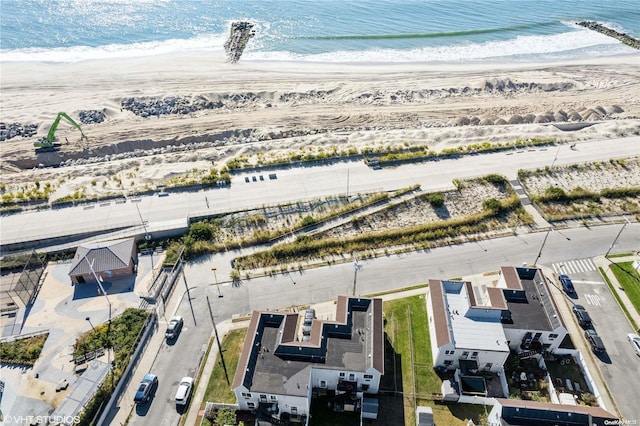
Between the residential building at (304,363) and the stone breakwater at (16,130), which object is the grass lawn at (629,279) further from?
the stone breakwater at (16,130)

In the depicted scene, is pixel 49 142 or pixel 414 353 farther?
pixel 49 142

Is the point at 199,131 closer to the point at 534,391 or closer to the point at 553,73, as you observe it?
the point at 534,391

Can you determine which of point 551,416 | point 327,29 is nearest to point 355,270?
point 551,416

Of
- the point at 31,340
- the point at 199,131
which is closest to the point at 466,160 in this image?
the point at 199,131

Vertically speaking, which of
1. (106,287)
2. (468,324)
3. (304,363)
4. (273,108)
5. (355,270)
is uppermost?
(273,108)

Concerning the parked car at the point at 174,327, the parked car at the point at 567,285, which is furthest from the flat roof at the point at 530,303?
the parked car at the point at 174,327

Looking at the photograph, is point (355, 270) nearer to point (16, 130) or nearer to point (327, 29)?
point (16, 130)
